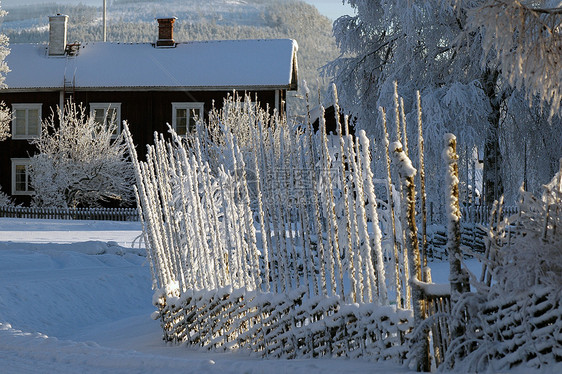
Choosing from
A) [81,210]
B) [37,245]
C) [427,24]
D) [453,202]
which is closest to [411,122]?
[427,24]

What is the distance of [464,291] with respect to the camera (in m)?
4.48

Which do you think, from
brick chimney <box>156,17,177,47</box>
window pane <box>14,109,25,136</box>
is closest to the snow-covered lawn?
window pane <box>14,109,25,136</box>

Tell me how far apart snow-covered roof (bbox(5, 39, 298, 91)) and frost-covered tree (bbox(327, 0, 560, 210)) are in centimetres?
1105

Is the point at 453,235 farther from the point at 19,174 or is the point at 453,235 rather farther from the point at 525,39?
the point at 19,174

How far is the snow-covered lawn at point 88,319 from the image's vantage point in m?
5.66

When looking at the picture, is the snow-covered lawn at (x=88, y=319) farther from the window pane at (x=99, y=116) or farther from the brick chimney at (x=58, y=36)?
the brick chimney at (x=58, y=36)

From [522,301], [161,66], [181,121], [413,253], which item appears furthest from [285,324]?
[161,66]

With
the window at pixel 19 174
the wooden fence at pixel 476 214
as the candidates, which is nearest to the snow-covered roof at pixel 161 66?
the window at pixel 19 174

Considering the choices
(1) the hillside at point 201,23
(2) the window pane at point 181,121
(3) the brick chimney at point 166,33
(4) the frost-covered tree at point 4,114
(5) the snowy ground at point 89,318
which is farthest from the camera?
(1) the hillside at point 201,23

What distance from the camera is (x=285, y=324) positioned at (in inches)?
235

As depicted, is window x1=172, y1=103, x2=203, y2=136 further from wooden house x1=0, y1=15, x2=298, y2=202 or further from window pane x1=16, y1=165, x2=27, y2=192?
window pane x1=16, y1=165, x2=27, y2=192

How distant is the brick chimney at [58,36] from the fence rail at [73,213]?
26.4ft

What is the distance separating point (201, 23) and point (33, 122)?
4960 inches

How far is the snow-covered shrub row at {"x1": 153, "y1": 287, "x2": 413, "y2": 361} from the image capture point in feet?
16.3
